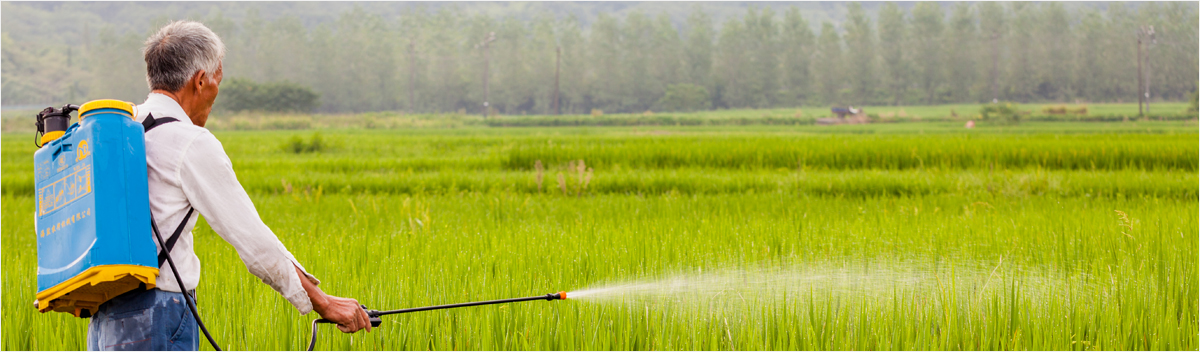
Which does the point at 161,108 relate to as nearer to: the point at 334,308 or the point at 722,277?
the point at 334,308

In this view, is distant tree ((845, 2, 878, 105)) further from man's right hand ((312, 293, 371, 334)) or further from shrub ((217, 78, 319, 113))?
man's right hand ((312, 293, 371, 334))

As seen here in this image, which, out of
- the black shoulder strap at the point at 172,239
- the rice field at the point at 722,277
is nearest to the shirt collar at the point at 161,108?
the black shoulder strap at the point at 172,239

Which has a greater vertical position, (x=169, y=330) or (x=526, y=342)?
(x=169, y=330)

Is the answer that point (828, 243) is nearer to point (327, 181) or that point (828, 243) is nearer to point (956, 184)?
point (956, 184)

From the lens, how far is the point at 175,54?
79.4 inches

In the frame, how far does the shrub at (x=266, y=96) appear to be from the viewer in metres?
63.4

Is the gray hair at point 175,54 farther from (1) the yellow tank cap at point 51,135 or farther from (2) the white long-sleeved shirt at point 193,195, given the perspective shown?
(1) the yellow tank cap at point 51,135

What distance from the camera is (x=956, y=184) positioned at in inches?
367

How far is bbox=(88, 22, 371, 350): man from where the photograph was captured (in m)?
1.89

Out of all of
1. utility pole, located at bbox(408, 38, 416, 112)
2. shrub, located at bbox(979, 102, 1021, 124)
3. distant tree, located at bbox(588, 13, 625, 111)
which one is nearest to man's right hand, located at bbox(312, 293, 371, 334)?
shrub, located at bbox(979, 102, 1021, 124)

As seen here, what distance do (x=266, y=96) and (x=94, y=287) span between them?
224ft

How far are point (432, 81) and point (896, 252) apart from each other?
87150mm

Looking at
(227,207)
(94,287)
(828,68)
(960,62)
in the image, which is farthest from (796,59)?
(94,287)

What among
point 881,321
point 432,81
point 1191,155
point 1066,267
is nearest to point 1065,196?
point 1066,267
